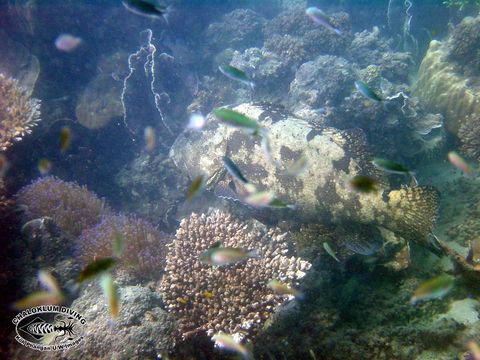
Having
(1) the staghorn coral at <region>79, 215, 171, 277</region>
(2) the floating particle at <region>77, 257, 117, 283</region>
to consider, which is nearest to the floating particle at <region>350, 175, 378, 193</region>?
(2) the floating particle at <region>77, 257, 117, 283</region>

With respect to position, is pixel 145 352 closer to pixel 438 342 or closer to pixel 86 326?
pixel 86 326

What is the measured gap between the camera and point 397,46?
492 inches

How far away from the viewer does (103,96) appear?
340 inches

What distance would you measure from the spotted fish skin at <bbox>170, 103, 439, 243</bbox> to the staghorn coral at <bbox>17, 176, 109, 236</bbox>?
2.43 meters

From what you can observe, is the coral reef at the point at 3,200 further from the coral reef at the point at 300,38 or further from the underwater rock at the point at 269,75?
the coral reef at the point at 300,38

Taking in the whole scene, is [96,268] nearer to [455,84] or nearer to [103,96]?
[103,96]

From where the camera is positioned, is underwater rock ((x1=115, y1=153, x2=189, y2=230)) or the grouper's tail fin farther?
underwater rock ((x1=115, y1=153, x2=189, y2=230))

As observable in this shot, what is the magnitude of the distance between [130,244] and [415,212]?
454 centimetres

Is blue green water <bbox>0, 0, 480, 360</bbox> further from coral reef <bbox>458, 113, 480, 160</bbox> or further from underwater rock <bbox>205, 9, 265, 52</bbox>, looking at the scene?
underwater rock <bbox>205, 9, 265, 52</bbox>

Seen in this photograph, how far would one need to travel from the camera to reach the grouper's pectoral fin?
3969 millimetres

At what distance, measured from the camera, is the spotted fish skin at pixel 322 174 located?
13.5 feet

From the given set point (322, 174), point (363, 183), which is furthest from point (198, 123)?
point (363, 183)

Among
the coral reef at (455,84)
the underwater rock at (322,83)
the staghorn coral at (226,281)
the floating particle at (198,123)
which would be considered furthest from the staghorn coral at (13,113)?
the coral reef at (455,84)

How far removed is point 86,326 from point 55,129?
591 centimetres
